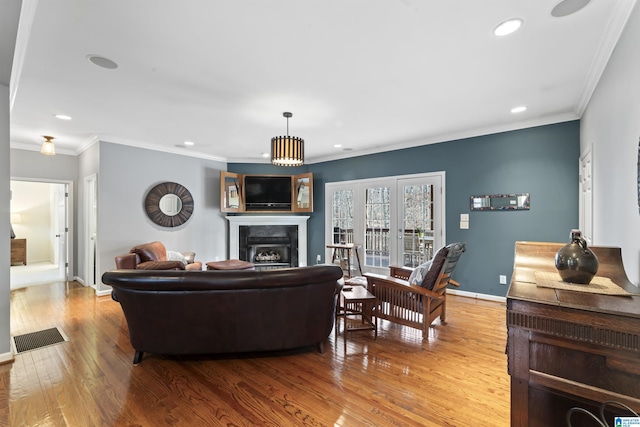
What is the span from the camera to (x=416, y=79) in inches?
111

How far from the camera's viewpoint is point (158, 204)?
5441 millimetres

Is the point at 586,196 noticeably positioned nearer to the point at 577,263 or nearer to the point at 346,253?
the point at 577,263

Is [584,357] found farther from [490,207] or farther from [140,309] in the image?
[490,207]

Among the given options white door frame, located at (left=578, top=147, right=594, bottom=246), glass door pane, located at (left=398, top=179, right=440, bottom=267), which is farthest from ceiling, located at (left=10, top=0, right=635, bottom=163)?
glass door pane, located at (left=398, top=179, right=440, bottom=267)

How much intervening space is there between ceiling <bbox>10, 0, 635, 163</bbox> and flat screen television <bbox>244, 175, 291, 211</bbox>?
2.13 m

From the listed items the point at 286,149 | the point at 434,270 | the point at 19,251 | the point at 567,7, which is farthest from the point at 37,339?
the point at 19,251

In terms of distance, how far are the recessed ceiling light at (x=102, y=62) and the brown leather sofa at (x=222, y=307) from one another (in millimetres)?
1775

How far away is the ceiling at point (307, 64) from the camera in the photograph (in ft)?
6.26

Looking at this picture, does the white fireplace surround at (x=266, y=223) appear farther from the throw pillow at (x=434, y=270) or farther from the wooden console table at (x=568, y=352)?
the wooden console table at (x=568, y=352)

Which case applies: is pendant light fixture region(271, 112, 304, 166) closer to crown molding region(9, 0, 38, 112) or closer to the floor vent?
crown molding region(9, 0, 38, 112)

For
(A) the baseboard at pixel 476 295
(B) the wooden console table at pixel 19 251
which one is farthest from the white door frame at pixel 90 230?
(A) the baseboard at pixel 476 295

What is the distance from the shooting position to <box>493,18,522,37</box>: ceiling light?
1995mm

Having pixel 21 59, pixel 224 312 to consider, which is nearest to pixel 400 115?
pixel 224 312

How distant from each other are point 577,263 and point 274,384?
81.1 inches
